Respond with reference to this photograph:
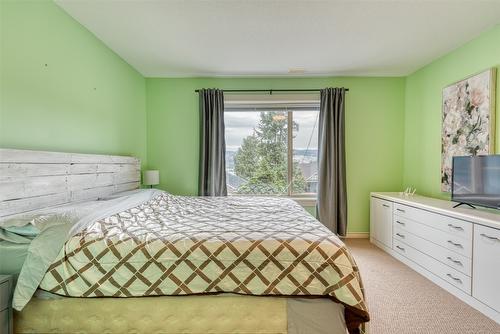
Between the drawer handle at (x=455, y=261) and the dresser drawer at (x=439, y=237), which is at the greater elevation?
the dresser drawer at (x=439, y=237)

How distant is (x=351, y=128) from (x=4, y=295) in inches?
162

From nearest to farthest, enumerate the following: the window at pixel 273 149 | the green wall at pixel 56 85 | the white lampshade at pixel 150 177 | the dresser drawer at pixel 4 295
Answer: the dresser drawer at pixel 4 295, the green wall at pixel 56 85, the white lampshade at pixel 150 177, the window at pixel 273 149

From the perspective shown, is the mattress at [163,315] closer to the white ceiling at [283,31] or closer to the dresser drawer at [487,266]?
the dresser drawer at [487,266]

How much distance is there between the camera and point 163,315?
142cm

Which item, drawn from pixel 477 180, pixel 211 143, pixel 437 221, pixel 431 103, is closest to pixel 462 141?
pixel 477 180

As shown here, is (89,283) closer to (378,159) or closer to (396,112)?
(378,159)

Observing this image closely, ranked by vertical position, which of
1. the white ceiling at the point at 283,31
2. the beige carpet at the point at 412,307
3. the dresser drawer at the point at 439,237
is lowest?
the beige carpet at the point at 412,307

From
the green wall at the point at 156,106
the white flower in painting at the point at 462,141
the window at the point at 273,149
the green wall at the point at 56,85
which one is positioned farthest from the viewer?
the window at the point at 273,149

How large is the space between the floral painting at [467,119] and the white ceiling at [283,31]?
54 cm

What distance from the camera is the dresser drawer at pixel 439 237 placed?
6.76 ft

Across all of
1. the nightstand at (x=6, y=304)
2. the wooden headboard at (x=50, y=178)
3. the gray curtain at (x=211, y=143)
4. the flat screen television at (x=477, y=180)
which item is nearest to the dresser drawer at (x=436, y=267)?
the flat screen television at (x=477, y=180)

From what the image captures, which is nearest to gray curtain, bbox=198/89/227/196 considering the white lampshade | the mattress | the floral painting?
the white lampshade

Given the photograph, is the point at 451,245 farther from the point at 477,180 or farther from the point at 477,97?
the point at 477,97

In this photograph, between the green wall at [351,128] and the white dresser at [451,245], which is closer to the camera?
the white dresser at [451,245]
